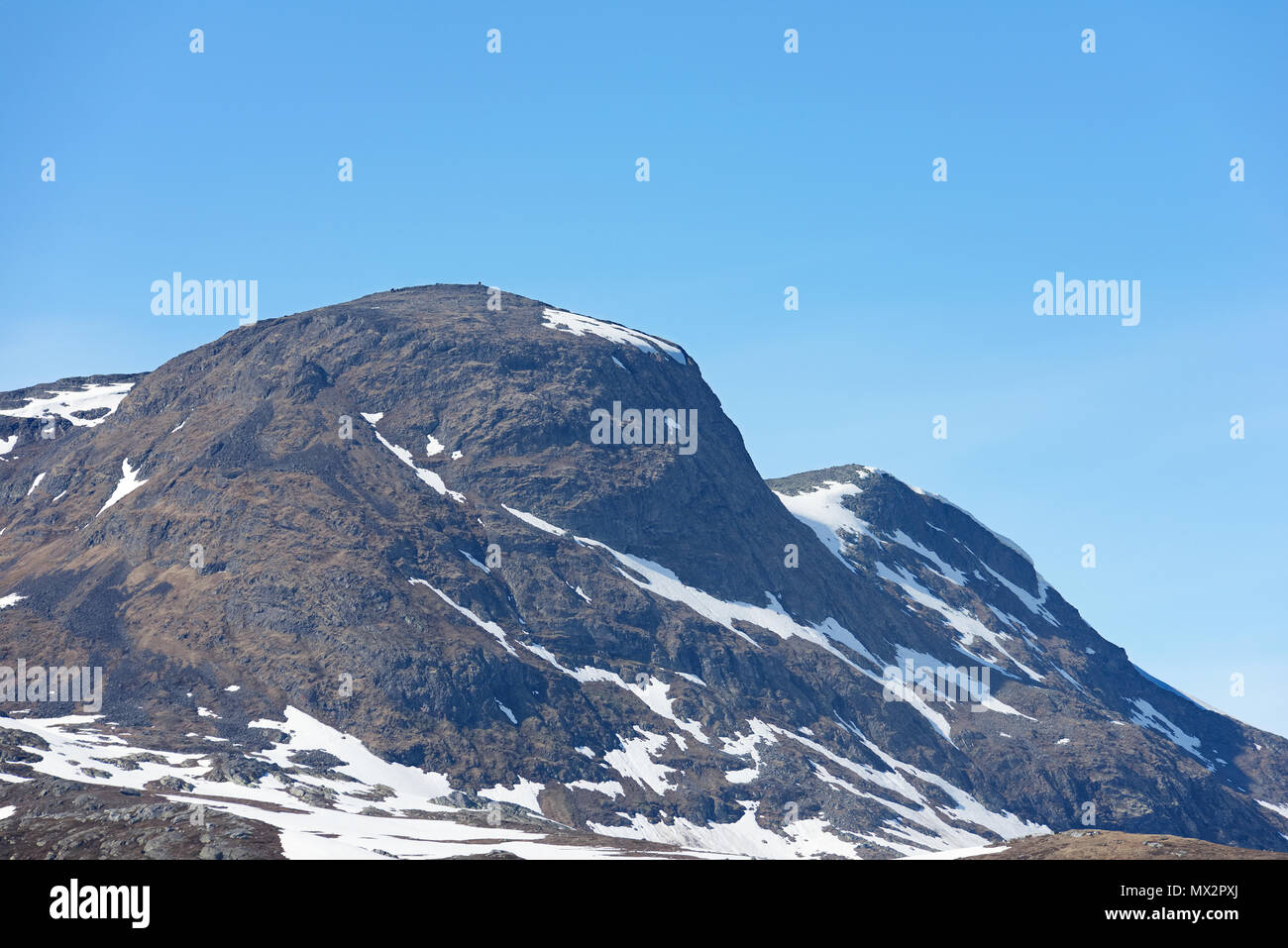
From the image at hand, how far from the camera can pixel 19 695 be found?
190 metres

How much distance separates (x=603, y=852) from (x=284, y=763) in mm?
61169

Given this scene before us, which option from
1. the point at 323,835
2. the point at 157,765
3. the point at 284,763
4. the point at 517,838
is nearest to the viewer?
the point at 323,835
